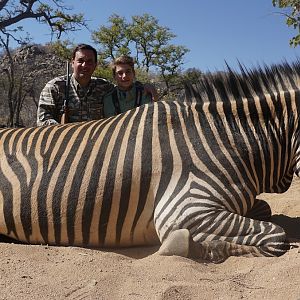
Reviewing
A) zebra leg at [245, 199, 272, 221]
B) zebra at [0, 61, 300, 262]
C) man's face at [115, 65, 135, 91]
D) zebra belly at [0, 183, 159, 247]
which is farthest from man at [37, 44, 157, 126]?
zebra leg at [245, 199, 272, 221]

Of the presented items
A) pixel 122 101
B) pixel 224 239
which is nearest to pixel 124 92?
pixel 122 101

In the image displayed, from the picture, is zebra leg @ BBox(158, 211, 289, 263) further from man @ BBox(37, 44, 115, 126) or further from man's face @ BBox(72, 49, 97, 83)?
man's face @ BBox(72, 49, 97, 83)

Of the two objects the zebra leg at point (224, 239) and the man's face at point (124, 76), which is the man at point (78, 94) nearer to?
the man's face at point (124, 76)

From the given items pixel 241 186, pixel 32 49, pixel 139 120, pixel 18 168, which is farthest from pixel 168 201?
pixel 32 49

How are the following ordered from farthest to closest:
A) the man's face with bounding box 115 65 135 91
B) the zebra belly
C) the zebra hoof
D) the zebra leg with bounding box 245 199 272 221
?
1. the man's face with bounding box 115 65 135 91
2. the zebra leg with bounding box 245 199 272 221
3. the zebra belly
4. the zebra hoof

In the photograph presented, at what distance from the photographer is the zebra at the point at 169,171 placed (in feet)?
9.62

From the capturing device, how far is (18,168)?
328 centimetres

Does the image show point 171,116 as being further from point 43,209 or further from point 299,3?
point 299,3

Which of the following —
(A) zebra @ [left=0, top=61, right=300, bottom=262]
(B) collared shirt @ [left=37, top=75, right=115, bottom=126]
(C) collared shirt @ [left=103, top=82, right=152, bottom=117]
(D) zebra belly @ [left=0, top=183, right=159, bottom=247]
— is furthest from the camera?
(C) collared shirt @ [left=103, top=82, right=152, bottom=117]

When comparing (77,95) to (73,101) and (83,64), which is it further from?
(83,64)

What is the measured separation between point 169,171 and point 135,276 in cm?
86

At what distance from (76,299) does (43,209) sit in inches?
44.3

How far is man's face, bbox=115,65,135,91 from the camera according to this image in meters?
5.41

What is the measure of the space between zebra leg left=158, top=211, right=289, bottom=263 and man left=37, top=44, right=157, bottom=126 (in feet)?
9.35
